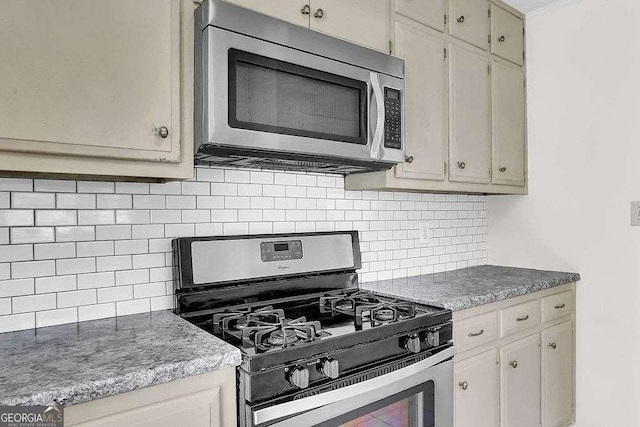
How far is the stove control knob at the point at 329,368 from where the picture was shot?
129 cm

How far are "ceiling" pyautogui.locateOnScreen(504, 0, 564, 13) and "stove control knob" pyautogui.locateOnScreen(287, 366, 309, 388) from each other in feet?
8.01

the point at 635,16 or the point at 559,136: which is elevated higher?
the point at 635,16

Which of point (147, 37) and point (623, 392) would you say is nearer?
point (147, 37)

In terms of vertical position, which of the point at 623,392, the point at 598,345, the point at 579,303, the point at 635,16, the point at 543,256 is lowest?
the point at 623,392

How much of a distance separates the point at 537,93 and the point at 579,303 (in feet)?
4.20

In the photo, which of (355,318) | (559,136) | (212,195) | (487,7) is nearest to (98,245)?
(212,195)

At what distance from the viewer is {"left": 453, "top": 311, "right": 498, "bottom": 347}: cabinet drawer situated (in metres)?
1.85

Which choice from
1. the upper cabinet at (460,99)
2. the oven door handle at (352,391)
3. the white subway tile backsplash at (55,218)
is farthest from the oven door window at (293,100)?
the oven door handle at (352,391)

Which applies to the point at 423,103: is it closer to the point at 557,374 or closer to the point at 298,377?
the point at 298,377

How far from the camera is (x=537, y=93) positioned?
8.92 ft

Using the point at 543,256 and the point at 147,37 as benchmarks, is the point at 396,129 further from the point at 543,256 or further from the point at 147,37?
the point at 543,256

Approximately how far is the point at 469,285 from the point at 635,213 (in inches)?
39.2

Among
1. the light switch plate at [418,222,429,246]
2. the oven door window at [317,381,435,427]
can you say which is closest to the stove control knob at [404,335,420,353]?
the oven door window at [317,381,435,427]

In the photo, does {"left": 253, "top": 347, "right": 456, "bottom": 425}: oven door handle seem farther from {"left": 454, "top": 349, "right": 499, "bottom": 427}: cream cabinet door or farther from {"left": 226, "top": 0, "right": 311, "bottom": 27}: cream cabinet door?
{"left": 226, "top": 0, "right": 311, "bottom": 27}: cream cabinet door
